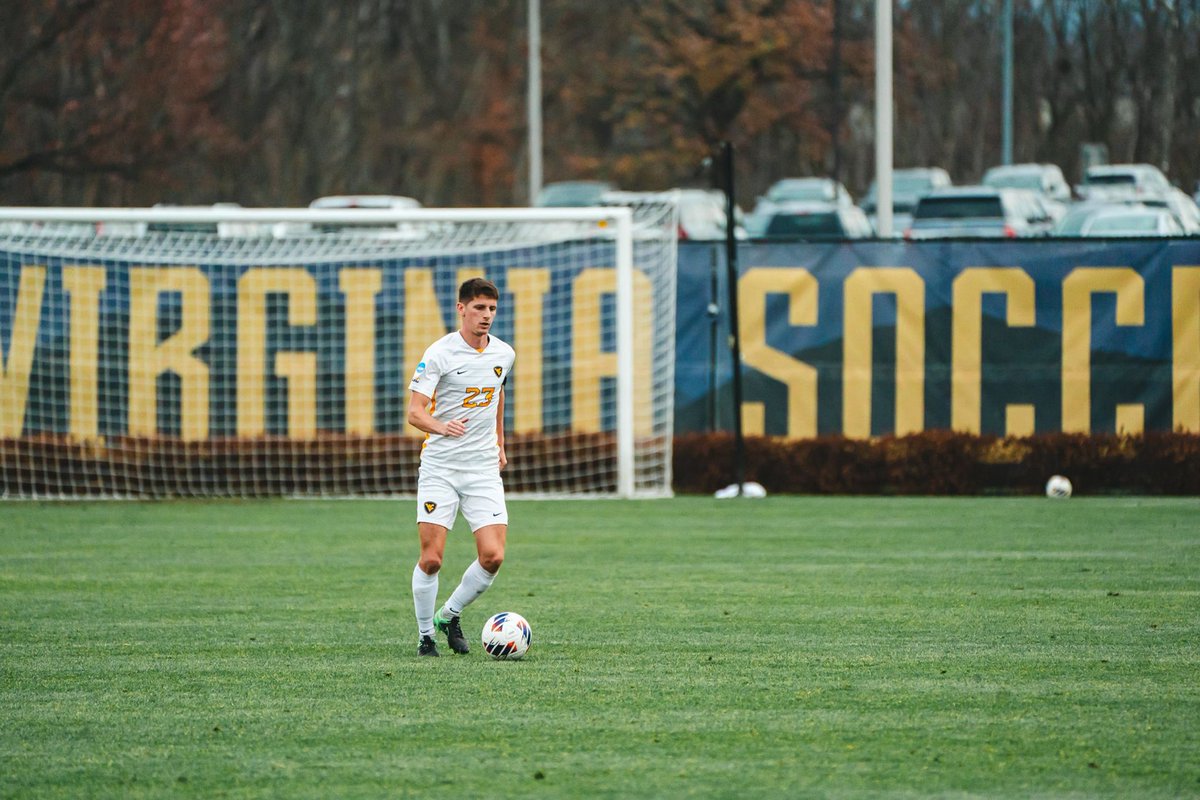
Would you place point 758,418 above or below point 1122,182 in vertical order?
below

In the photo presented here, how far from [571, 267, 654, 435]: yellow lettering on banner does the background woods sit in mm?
20903

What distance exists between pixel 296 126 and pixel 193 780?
44.5m

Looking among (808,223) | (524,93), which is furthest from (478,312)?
(524,93)

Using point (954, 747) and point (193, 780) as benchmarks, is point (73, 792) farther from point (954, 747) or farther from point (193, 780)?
point (954, 747)

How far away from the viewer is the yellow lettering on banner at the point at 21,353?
18.2 m

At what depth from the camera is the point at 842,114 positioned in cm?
5088

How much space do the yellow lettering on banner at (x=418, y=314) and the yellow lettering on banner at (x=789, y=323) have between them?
336 centimetres

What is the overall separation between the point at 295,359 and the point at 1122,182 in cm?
3041

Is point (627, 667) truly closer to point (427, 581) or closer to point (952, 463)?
point (427, 581)

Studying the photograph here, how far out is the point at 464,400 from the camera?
8.91 m

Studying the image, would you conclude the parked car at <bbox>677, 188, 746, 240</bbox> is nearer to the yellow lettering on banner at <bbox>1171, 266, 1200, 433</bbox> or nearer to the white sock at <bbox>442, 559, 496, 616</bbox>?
the yellow lettering on banner at <bbox>1171, 266, 1200, 433</bbox>

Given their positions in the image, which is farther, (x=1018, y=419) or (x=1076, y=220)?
(x=1076, y=220)

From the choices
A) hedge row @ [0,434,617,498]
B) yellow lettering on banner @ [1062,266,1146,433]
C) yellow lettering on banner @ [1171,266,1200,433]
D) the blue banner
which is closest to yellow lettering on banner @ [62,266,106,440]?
hedge row @ [0,434,617,498]

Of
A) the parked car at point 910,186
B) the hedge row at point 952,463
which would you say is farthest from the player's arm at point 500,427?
the parked car at point 910,186
